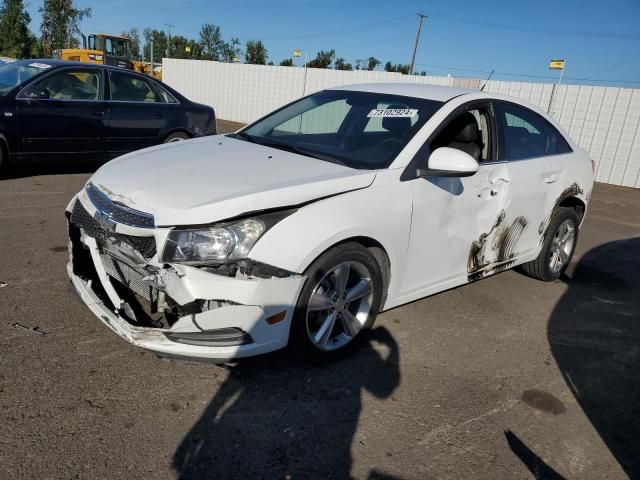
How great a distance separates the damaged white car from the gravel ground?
0.32m

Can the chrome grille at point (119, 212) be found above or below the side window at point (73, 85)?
below

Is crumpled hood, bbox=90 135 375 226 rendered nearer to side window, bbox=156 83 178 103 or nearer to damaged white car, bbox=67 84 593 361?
damaged white car, bbox=67 84 593 361

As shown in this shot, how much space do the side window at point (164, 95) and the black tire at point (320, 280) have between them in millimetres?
6044

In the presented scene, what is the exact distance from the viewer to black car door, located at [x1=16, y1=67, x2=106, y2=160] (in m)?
6.79

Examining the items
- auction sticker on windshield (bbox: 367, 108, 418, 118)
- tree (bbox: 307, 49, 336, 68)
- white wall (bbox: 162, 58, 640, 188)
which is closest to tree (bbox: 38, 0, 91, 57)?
tree (bbox: 307, 49, 336, 68)

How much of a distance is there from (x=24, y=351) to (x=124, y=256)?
35.6 inches

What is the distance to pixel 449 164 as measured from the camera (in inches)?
128

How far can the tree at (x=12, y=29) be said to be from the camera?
4822cm

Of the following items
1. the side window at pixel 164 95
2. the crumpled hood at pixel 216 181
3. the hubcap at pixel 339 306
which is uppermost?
the side window at pixel 164 95

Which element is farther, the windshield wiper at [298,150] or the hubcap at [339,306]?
the windshield wiper at [298,150]

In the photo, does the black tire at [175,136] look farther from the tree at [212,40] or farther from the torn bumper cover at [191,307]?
the tree at [212,40]

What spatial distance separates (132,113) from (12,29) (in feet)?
169

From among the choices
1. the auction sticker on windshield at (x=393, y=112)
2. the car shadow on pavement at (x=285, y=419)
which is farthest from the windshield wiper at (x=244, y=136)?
the car shadow on pavement at (x=285, y=419)

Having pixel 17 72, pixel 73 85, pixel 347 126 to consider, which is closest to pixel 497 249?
pixel 347 126
